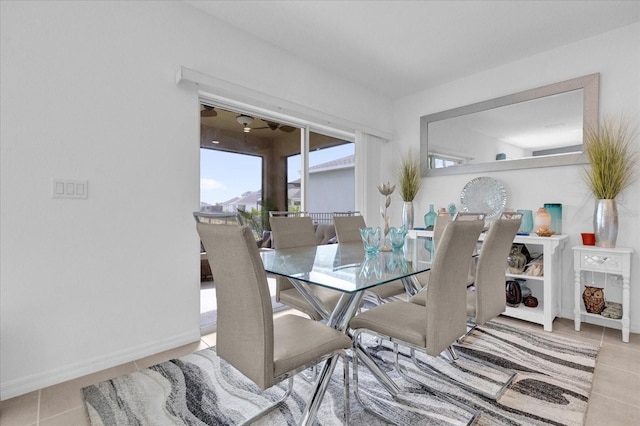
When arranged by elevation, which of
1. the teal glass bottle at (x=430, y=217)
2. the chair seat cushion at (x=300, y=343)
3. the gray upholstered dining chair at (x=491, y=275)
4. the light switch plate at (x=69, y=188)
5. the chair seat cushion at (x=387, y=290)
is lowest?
the chair seat cushion at (x=387, y=290)

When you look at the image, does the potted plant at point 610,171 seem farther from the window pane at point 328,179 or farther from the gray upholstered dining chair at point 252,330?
the gray upholstered dining chair at point 252,330

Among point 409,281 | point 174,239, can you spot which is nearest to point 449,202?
point 409,281

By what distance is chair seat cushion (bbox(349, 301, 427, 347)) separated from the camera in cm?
140

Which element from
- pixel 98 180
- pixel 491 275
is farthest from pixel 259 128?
pixel 491 275

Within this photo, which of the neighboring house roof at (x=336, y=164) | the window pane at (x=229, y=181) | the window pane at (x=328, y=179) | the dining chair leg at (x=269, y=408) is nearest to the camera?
the dining chair leg at (x=269, y=408)

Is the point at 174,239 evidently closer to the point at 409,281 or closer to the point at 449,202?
the point at 409,281

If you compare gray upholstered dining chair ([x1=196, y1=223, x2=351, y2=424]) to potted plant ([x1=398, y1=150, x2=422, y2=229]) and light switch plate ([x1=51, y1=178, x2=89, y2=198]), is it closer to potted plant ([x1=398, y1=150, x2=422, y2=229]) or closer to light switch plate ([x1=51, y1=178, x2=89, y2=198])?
light switch plate ([x1=51, y1=178, x2=89, y2=198])

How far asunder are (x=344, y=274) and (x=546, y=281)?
2229 mm

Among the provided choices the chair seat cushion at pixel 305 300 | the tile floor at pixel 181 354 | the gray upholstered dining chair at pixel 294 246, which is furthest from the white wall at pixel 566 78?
the chair seat cushion at pixel 305 300

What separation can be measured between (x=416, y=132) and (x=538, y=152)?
1.45m

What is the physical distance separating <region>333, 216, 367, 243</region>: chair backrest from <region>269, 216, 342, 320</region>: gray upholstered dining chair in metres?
0.28

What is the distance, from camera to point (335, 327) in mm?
1628

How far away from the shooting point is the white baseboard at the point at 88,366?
5.81 ft

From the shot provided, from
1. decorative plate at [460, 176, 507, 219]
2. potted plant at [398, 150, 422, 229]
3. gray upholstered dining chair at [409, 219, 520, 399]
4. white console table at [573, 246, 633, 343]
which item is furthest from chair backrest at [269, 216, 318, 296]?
white console table at [573, 246, 633, 343]
